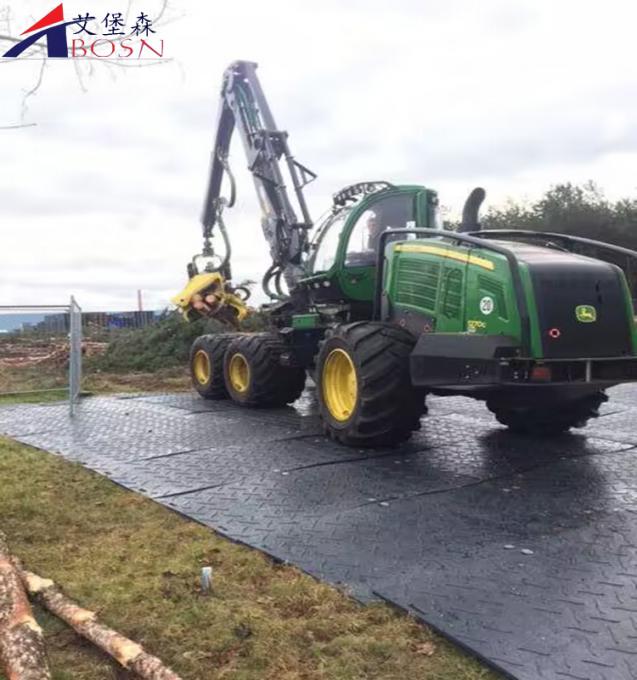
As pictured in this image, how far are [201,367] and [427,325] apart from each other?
216 inches

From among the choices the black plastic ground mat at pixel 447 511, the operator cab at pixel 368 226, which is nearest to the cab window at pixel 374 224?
the operator cab at pixel 368 226

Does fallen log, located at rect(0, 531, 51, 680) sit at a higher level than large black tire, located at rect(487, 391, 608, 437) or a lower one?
lower

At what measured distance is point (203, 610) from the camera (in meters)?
3.42

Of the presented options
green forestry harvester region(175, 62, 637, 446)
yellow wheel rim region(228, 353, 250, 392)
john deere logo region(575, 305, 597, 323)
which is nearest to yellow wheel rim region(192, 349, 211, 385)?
green forestry harvester region(175, 62, 637, 446)

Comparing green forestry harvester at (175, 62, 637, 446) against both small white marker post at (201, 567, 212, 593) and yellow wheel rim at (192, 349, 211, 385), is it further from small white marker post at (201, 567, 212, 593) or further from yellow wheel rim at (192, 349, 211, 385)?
small white marker post at (201, 567, 212, 593)

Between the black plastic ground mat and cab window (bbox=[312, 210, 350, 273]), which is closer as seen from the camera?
the black plastic ground mat

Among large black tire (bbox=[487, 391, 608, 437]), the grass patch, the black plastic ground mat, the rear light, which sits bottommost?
the grass patch

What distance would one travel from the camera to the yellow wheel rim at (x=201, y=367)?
11.1 metres

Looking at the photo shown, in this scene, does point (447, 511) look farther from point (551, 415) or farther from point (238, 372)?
point (238, 372)

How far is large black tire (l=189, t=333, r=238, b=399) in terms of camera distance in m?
10.7

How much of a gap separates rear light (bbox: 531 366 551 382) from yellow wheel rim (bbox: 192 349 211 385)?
635 cm

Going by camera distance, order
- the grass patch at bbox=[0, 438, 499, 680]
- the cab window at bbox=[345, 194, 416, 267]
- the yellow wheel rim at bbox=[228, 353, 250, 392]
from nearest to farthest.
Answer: the grass patch at bbox=[0, 438, 499, 680] → the cab window at bbox=[345, 194, 416, 267] → the yellow wheel rim at bbox=[228, 353, 250, 392]

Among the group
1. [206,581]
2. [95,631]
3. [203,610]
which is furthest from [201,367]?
[95,631]

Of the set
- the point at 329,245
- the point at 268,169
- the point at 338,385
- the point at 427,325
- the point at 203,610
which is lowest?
the point at 203,610
